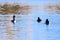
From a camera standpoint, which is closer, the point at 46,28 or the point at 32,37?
the point at 32,37

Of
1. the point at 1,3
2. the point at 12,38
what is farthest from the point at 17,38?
the point at 1,3

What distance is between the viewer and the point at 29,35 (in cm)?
2328

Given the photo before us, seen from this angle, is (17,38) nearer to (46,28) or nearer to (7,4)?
(46,28)

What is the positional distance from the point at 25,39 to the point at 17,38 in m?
0.61

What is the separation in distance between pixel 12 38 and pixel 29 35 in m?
1.73

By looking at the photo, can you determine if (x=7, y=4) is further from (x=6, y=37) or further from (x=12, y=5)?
(x=6, y=37)

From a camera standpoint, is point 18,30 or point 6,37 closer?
point 6,37

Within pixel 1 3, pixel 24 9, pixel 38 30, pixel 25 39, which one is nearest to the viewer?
pixel 25 39

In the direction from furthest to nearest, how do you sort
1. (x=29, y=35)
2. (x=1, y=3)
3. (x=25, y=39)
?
1. (x=1, y=3)
2. (x=29, y=35)
3. (x=25, y=39)

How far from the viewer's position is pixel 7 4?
53.2m

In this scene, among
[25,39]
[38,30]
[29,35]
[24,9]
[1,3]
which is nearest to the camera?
[25,39]

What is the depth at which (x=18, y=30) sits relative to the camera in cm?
2580

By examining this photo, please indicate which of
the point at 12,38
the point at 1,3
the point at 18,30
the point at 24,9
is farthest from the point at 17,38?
Answer: the point at 1,3

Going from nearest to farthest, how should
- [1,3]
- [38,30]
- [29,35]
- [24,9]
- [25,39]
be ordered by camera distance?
1. [25,39]
2. [29,35]
3. [38,30]
4. [24,9]
5. [1,3]
